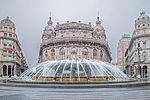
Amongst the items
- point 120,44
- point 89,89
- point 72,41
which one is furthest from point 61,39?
point 120,44

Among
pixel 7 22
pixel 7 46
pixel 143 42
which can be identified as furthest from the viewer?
pixel 7 22

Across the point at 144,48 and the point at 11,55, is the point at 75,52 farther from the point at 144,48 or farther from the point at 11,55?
the point at 11,55

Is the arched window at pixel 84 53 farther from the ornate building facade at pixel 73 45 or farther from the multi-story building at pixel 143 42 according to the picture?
the multi-story building at pixel 143 42

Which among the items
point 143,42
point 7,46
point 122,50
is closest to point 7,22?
point 7,46

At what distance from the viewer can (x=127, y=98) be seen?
28.5 feet

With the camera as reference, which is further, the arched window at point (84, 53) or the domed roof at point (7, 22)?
the domed roof at point (7, 22)

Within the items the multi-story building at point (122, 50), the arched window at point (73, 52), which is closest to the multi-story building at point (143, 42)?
the arched window at point (73, 52)

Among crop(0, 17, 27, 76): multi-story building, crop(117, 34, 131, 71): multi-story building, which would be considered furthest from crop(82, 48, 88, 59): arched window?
crop(117, 34, 131, 71): multi-story building

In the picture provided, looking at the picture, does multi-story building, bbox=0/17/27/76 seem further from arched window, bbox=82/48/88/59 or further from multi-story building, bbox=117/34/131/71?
multi-story building, bbox=117/34/131/71

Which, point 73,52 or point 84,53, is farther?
point 84,53

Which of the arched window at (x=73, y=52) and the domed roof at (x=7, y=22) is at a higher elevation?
the domed roof at (x=7, y=22)

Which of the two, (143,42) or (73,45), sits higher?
(143,42)

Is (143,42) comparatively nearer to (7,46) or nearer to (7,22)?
(7,46)

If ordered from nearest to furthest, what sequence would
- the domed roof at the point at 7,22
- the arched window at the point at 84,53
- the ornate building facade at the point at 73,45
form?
the ornate building facade at the point at 73,45 → the arched window at the point at 84,53 → the domed roof at the point at 7,22
